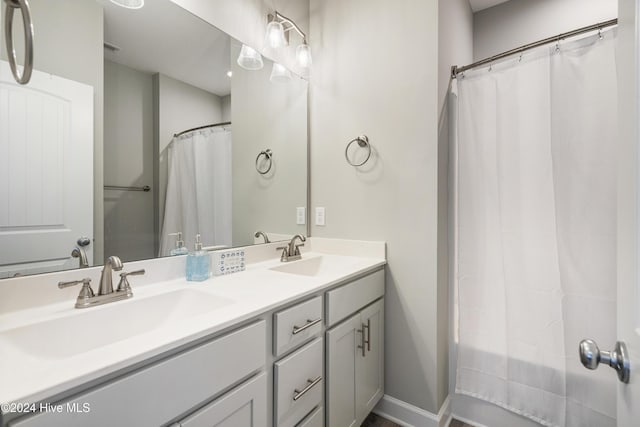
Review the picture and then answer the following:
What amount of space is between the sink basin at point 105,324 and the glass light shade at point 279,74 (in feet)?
4.45

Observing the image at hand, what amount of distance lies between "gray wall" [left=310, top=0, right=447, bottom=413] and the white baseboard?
0.04 metres

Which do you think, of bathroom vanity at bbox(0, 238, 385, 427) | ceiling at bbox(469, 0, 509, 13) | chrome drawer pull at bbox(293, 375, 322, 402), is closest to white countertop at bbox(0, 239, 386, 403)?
bathroom vanity at bbox(0, 238, 385, 427)

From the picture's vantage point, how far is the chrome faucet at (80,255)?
3.31 ft

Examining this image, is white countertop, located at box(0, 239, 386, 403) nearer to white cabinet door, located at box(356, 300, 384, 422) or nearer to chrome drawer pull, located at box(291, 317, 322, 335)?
chrome drawer pull, located at box(291, 317, 322, 335)

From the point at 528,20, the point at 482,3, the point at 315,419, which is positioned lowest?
the point at 315,419

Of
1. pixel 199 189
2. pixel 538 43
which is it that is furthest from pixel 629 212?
pixel 199 189

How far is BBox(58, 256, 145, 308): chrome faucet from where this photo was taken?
3.00 ft

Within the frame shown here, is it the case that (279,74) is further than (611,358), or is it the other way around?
(279,74)

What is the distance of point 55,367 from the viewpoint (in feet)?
1.85

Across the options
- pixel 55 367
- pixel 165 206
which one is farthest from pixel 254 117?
pixel 55 367

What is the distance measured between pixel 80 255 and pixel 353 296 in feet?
3.56

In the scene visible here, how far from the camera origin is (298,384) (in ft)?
3.44

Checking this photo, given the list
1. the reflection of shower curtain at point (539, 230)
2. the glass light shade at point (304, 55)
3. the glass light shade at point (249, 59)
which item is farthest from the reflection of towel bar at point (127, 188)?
the reflection of shower curtain at point (539, 230)

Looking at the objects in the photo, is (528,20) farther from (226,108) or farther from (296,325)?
(296,325)
